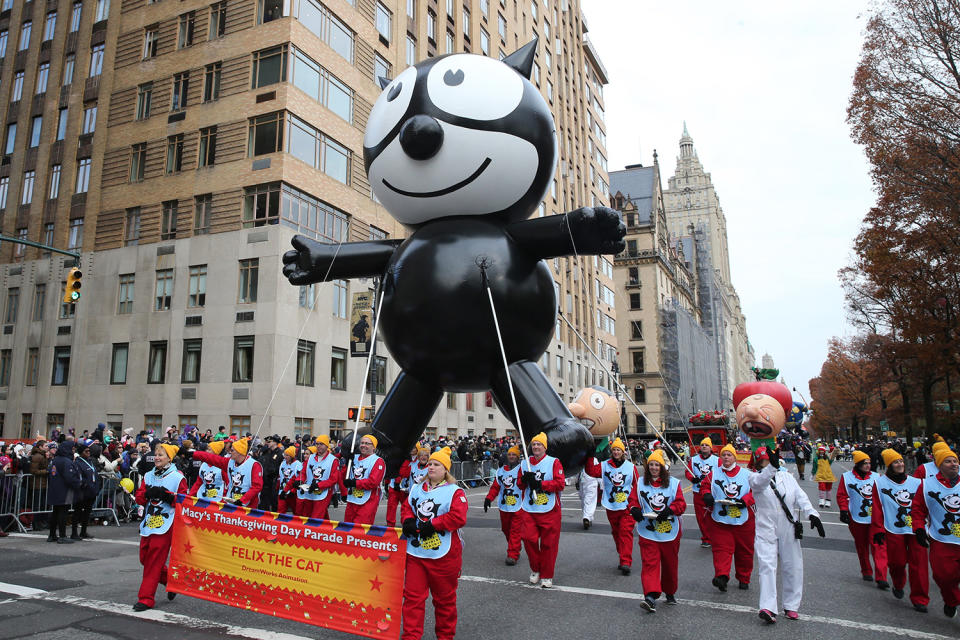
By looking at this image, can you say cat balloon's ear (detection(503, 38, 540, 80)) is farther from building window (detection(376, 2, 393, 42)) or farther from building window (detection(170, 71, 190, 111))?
building window (detection(376, 2, 393, 42))

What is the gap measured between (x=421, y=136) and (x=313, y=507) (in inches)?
225

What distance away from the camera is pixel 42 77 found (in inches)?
1201

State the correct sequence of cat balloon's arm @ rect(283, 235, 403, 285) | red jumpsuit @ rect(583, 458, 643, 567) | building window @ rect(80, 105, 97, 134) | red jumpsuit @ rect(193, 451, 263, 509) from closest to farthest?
red jumpsuit @ rect(193, 451, 263, 509) < cat balloon's arm @ rect(283, 235, 403, 285) < red jumpsuit @ rect(583, 458, 643, 567) < building window @ rect(80, 105, 97, 134)

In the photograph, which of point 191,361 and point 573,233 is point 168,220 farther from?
point 573,233

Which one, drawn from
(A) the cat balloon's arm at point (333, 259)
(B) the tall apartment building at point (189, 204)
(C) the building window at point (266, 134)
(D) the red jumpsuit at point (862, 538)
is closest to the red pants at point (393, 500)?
(A) the cat balloon's arm at point (333, 259)

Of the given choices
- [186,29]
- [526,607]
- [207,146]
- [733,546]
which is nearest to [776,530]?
[733,546]

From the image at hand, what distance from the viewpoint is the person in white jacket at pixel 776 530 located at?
6.01 meters

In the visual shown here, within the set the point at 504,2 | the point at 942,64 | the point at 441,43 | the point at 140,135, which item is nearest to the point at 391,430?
the point at 942,64

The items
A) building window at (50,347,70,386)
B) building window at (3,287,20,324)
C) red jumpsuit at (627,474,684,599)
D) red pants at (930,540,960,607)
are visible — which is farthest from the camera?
building window at (3,287,20,324)

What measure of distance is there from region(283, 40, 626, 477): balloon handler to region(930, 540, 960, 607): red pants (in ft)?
11.7

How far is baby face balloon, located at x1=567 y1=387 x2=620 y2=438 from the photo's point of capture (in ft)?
41.5

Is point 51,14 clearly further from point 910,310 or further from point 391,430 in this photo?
point 910,310

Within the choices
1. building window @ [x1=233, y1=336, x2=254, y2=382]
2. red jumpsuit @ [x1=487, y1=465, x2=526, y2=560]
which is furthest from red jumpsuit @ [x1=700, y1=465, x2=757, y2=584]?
building window @ [x1=233, y1=336, x2=254, y2=382]

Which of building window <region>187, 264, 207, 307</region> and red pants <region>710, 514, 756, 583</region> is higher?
building window <region>187, 264, 207, 307</region>
